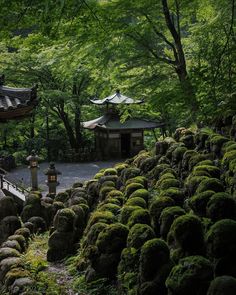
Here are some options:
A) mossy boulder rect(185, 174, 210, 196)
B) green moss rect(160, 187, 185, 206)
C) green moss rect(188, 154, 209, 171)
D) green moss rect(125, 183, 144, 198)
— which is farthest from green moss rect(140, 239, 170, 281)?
green moss rect(125, 183, 144, 198)

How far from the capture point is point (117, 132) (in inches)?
1079

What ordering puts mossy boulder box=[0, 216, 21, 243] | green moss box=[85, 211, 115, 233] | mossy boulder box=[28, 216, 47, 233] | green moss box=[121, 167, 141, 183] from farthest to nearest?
mossy boulder box=[28, 216, 47, 233]
mossy boulder box=[0, 216, 21, 243]
green moss box=[121, 167, 141, 183]
green moss box=[85, 211, 115, 233]

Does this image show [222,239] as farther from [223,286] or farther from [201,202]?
[201,202]

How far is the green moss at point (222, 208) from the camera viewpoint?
5582mm

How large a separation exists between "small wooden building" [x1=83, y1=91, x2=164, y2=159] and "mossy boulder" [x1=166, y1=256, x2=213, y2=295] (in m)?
22.0

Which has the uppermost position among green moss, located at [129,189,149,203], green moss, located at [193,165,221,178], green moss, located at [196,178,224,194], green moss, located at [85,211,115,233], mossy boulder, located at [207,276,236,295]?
green moss, located at [193,165,221,178]

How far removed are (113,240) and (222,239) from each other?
2328 mm

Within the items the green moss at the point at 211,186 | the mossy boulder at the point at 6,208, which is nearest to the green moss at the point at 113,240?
the green moss at the point at 211,186

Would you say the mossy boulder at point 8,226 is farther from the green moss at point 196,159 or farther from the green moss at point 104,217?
the green moss at point 196,159

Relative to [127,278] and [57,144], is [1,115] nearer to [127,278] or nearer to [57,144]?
[127,278]

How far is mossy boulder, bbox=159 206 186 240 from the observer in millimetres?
6172

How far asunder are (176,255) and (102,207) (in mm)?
2980

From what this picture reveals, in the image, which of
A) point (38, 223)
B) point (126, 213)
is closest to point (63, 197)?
point (38, 223)

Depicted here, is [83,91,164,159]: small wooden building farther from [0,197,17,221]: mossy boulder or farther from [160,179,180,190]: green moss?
[160,179,180,190]: green moss
